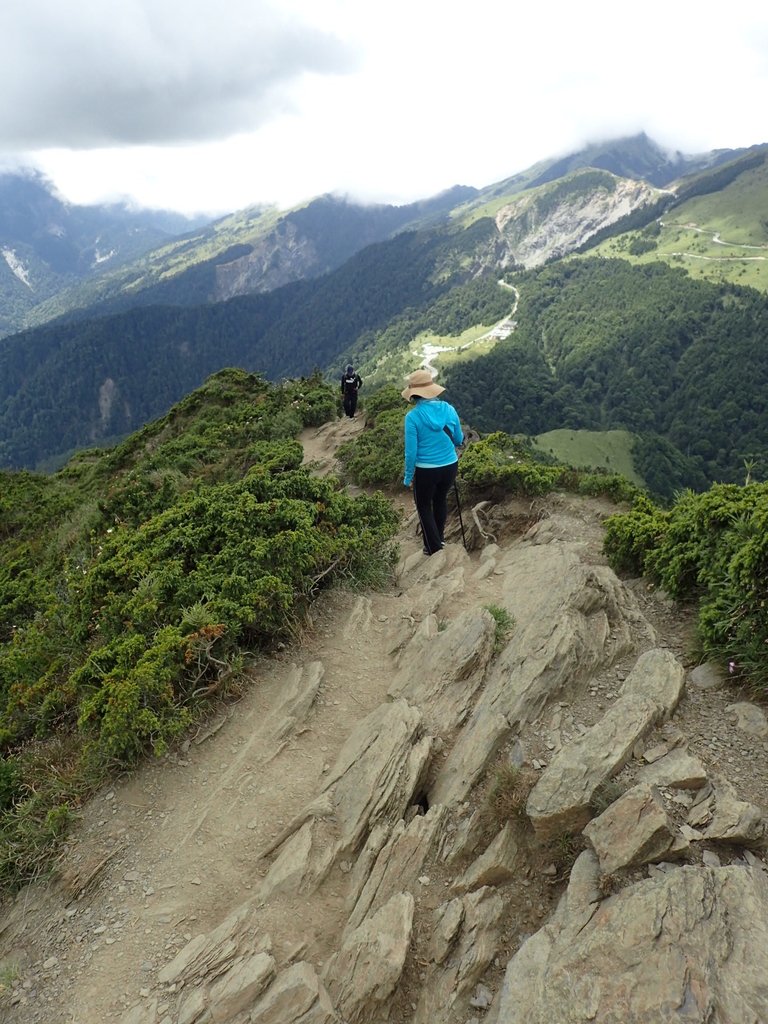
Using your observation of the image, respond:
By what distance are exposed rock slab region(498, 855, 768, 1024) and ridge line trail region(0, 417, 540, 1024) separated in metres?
1.91

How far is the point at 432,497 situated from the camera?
36.2 ft

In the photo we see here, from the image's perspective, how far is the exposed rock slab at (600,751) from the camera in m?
5.16

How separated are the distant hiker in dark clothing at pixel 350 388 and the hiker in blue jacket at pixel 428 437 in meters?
14.1

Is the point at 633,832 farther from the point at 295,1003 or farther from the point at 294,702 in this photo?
the point at 294,702

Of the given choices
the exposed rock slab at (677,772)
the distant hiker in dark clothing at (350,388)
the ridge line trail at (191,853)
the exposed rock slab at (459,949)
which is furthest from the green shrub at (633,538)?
the distant hiker in dark clothing at (350,388)

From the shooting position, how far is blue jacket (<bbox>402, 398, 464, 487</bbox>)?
9.94 m

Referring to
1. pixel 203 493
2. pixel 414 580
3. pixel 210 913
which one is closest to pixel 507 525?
pixel 414 580

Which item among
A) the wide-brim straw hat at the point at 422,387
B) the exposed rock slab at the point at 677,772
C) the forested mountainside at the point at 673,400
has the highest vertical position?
the wide-brim straw hat at the point at 422,387

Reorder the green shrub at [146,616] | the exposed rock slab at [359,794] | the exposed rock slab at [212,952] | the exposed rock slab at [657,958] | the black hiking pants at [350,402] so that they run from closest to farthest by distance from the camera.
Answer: the exposed rock slab at [657,958], the exposed rock slab at [212,952], the exposed rock slab at [359,794], the green shrub at [146,616], the black hiking pants at [350,402]

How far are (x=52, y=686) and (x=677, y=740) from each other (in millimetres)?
8594

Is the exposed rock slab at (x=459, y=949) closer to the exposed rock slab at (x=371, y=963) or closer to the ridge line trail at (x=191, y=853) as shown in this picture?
the exposed rock slab at (x=371, y=963)

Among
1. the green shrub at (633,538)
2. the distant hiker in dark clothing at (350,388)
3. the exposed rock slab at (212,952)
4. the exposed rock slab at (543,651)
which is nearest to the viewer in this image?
the exposed rock slab at (212,952)

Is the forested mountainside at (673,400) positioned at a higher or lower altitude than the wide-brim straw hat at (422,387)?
lower

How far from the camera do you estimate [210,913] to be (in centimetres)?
536
